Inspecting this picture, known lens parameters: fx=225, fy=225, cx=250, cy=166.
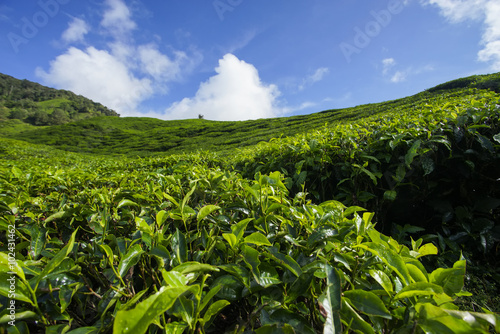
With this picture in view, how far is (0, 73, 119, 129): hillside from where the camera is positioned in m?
66.1

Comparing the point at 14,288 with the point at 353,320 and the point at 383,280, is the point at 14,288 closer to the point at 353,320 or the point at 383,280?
the point at 353,320

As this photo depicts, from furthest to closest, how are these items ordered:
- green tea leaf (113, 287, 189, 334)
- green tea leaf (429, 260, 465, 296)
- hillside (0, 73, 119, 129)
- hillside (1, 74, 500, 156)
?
1. hillside (0, 73, 119, 129)
2. hillside (1, 74, 500, 156)
3. green tea leaf (429, 260, 465, 296)
4. green tea leaf (113, 287, 189, 334)

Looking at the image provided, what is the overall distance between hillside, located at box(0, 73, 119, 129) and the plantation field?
79.5m

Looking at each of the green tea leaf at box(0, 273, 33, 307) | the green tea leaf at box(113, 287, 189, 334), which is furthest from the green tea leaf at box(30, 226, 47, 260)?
the green tea leaf at box(113, 287, 189, 334)

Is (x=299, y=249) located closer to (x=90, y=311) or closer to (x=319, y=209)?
(x=319, y=209)

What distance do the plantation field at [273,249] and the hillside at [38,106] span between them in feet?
261

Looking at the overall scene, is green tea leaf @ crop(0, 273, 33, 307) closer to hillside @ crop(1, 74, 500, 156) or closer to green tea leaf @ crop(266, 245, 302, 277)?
green tea leaf @ crop(266, 245, 302, 277)

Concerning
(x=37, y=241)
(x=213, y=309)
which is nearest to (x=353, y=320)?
(x=213, y=309)

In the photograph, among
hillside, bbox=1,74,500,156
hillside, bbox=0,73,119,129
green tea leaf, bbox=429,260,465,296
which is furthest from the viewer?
hillside, bbox=0,73,119,129

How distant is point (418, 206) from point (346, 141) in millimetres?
1101

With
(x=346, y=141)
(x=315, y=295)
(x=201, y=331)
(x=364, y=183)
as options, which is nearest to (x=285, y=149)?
(x=346, y=141)

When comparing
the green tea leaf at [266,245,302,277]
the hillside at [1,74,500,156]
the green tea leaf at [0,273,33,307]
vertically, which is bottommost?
the green tea leaf at [266,245,302,277]

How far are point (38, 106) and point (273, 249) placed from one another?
4509 inches

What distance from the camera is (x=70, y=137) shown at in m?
35.2
